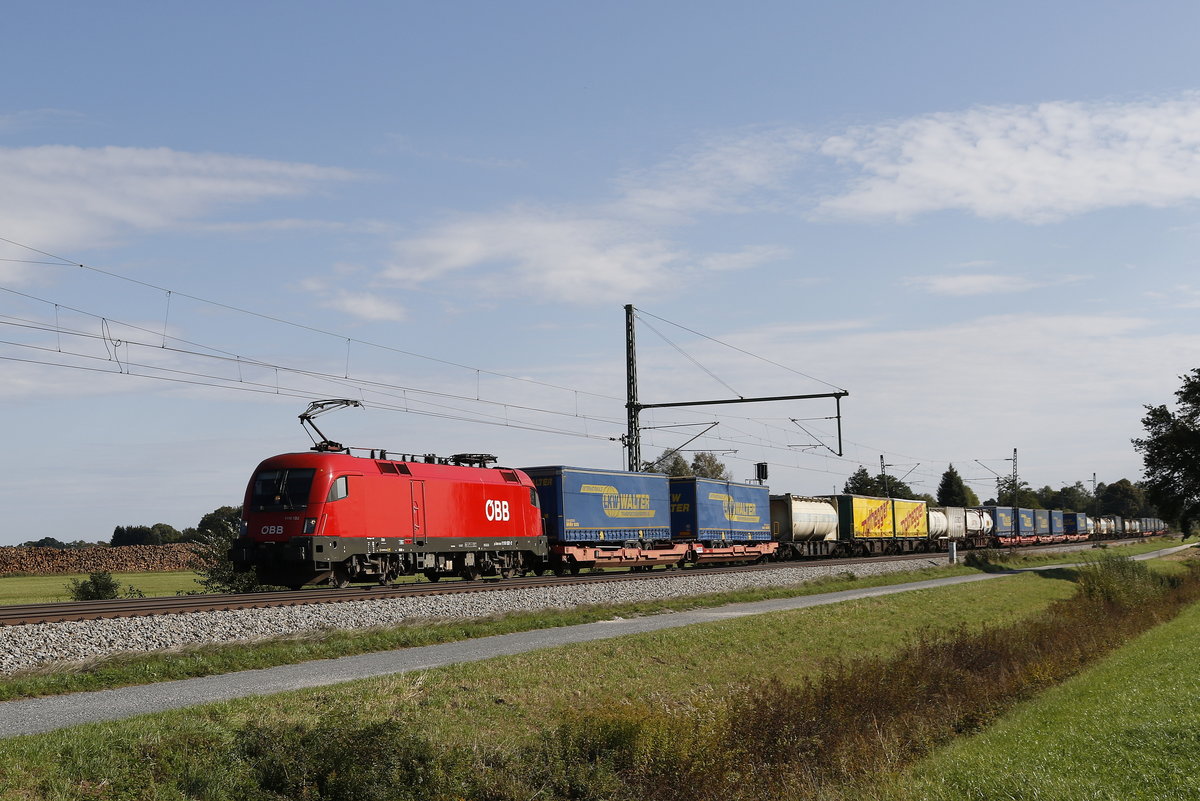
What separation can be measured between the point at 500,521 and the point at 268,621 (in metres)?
15.3

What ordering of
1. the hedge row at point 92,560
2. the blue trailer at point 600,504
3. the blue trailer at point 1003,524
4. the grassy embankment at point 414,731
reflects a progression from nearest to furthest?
the grassy embankment at point 414,731 < the blue trailer at point 600,504 < the hedge row at point 92,560 < the blue trailer at point 1003,524

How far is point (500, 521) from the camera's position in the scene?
36156 mm

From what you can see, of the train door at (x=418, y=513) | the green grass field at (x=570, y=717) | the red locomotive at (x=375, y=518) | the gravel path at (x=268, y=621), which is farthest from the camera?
the train door at (x=418, y=513)

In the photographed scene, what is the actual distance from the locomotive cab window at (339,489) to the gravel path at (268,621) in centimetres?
438

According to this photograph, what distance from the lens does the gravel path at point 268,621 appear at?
1714 cm

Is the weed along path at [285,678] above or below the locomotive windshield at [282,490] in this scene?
below

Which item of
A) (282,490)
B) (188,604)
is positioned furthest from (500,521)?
(188,604)

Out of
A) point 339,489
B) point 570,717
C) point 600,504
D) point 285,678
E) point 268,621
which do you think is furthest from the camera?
point 600,504

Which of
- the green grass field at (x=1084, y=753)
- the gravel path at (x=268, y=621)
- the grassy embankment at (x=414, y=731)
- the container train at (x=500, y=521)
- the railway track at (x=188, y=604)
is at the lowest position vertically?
the green grass field at (x=1084, y=753)

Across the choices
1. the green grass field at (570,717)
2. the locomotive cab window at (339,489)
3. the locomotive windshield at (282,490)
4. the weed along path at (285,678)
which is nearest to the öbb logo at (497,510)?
the locomotive cab window at (339,489)

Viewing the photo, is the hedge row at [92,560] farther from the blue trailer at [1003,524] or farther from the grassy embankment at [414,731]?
the blue trailer at [1003,524]

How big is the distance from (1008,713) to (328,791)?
12.6 metres

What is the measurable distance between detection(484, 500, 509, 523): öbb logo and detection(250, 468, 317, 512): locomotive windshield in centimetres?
791

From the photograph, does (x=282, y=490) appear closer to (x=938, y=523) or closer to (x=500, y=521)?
(x=500, y=521)
